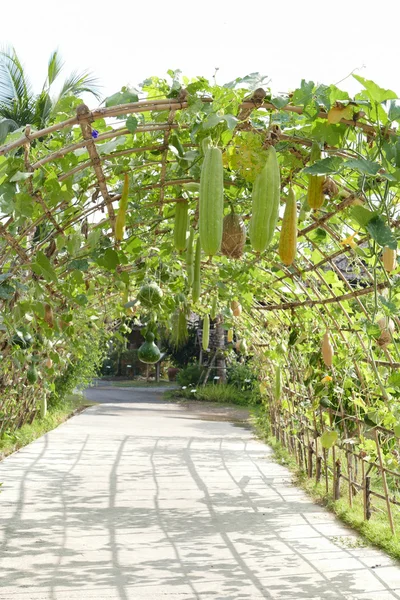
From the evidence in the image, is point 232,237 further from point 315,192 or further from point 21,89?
point 21,89

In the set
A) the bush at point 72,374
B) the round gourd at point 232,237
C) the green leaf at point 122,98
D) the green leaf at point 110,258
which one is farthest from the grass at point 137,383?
the green leaf at point 122,98

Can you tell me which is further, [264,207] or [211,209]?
[264,207]

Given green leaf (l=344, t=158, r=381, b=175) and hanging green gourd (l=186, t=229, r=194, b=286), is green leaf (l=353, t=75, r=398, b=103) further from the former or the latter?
hanging green gourd (l=186, t=229, r=194, b=286)

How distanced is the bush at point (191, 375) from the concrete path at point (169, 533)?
37.3 feet

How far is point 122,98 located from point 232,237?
2.30 feet

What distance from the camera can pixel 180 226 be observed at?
2881 mm

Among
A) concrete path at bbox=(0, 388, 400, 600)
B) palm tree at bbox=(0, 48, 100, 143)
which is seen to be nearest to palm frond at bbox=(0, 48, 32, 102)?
palm tree at bbox=(0, 48, 100, 143)

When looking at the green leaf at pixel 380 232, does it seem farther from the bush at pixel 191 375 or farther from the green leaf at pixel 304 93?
the bush at pixel 191 375

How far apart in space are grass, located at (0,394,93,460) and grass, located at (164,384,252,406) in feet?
12.9

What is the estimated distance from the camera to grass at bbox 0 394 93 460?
8.57 m

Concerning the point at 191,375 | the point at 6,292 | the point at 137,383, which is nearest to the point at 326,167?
the point at 6,292

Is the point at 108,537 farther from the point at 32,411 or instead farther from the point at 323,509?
the point at 32,411

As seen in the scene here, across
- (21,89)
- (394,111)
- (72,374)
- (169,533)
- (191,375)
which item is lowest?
(169,533)

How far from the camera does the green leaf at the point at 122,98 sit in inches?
88.0
